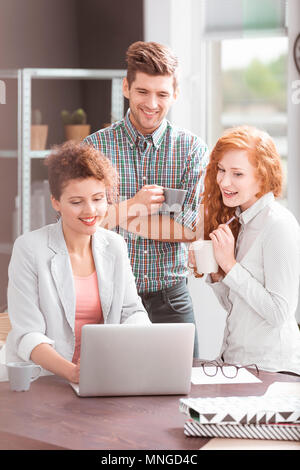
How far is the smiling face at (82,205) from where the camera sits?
1.83 m

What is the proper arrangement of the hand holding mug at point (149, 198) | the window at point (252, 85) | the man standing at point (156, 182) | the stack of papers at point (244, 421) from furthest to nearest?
the window at point (252, 85) < the man standing at point (156, 182) < the hand holding mug at point (149, 198) < the stack of papers at point (244, 421)

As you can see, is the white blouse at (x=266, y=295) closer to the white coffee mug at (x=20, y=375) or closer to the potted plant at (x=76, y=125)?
the white coffee mug at (x=20, y=375)

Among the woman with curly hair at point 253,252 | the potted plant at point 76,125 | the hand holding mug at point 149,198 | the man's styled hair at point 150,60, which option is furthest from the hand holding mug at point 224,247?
the potted plant at point 76,125

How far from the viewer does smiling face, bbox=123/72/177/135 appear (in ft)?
7.09

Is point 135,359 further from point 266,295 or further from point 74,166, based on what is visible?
point 74,166

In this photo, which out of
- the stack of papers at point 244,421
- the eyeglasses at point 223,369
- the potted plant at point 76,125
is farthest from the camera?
the potted plant at point 76,125

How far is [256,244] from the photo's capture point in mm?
1896

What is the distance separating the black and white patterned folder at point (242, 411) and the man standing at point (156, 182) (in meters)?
0.91

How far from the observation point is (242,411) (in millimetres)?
1287

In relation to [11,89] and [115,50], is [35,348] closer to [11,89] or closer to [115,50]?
[11,89]

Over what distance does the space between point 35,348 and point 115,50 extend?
1.80m

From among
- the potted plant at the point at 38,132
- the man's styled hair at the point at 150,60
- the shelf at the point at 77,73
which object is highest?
the shelf at the point at 77,73

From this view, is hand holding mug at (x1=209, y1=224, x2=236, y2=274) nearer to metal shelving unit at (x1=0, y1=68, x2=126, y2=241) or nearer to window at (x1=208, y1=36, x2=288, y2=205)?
window at (x1=208, y1=36, x2=288, y2=205)

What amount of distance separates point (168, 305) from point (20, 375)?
0.85 m
